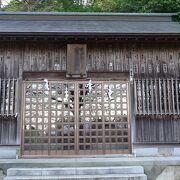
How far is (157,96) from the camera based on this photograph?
1029 centimetres

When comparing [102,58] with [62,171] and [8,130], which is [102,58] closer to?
[8,130]

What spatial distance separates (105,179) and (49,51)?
5.13 meters

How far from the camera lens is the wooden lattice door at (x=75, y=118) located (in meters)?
10.1

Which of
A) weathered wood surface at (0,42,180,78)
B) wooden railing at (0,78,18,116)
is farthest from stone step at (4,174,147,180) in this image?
weathered wood surface at (0,42,180,78)

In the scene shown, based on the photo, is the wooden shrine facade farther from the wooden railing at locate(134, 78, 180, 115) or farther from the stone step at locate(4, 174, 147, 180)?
the stone step at locate(4, 174, 147, 180)

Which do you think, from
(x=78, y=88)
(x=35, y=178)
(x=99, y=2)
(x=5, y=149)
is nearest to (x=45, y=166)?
(x=35, y=178)

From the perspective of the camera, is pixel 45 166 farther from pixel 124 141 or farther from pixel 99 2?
pixel 99 2

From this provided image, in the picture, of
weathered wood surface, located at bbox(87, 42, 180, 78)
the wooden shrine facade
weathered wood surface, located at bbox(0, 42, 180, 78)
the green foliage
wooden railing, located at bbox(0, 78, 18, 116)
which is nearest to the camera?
wooden railing, located at bbox(0, 78, 18, 116)

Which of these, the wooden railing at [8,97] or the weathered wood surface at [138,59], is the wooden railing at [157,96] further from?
the wooden railing at [8,97]

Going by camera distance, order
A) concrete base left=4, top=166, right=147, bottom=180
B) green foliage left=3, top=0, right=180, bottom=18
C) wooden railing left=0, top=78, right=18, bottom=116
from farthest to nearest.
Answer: green foliage left=3, top=0, right=180, bottom=18
wooden railing left=0, top=78, right=18, bottom=116
concrete base left=4, top=166, right=147, bottom=180

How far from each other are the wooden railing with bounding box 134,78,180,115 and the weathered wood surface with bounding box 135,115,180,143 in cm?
26

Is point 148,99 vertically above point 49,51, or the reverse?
point 49,51

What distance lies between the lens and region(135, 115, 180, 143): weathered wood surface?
1020 centimetres

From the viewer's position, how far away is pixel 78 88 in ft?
34.0
